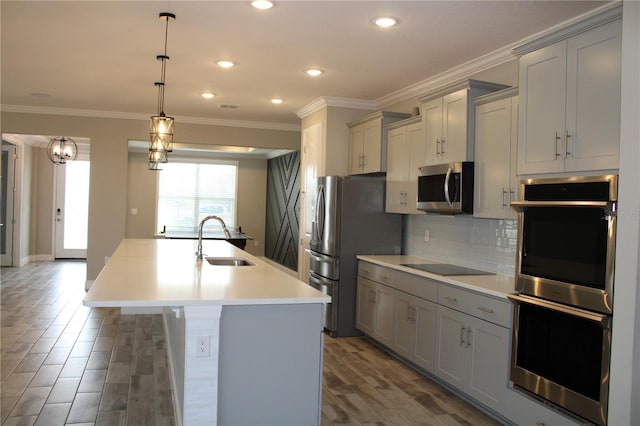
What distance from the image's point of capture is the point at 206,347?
8.55 feet

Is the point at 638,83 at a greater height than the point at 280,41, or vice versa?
the point at 280,41

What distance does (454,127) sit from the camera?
164 inches

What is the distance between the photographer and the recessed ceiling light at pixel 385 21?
351cm

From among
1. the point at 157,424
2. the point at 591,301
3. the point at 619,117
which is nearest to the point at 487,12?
the point at 619,117

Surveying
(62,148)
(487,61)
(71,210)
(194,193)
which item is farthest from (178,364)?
(71,210)

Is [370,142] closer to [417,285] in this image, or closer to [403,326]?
[417,285]

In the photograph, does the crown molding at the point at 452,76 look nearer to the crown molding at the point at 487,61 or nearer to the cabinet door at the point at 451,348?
the crown molding at the point at 487,61

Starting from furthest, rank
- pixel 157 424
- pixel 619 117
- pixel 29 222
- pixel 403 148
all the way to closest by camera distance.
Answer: pixel 29 222 < pixel 403 148 < pixel 157 424 < pixel 619 117

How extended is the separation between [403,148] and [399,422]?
8.59 feet

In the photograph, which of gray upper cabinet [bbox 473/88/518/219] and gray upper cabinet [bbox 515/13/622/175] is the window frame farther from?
gray upper cabinet [bbox 515/13/622/175]

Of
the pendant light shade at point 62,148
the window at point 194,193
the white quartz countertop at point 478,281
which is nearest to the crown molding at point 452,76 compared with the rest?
the white quartz countertop at point 478,281

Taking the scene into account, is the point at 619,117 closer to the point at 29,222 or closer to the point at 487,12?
the point at 487,12

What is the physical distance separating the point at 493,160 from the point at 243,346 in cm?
219

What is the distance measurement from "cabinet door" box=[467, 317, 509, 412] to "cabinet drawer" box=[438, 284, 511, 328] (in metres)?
0.05
